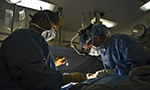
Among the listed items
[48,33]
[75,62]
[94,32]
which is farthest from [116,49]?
[75,62]

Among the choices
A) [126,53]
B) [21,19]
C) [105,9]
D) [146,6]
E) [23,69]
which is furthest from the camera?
[105,9]

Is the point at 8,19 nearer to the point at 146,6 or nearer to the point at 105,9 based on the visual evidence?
the point at 105,9

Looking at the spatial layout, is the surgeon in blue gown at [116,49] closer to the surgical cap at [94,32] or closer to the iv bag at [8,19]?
the surgical cap at [94,32]

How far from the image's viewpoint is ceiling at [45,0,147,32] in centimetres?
217

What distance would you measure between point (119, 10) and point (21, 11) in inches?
79.1

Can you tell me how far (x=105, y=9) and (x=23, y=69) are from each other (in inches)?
86.9

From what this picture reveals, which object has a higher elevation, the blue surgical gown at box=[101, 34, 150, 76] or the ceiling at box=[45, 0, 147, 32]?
the ceiling at box=[45, 0, 147, 32]

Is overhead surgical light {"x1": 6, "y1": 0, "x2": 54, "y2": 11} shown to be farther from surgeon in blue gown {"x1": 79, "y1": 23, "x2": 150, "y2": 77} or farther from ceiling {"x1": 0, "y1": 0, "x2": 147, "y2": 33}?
surgeon in blue gown {"x1": 79, "y1": 23, "x2": 150, "y2": 77}

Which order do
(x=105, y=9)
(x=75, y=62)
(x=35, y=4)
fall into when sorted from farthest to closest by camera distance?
(x=75, y=62) < (x=105, y=9) < (x=35, y=4)

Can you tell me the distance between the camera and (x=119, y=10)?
240cm

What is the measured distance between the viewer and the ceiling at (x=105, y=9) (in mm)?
2170

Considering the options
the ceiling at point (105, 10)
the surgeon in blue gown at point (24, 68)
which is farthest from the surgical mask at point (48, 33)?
the ceiling at point (105, 10)

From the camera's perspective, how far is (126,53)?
108 centimetres

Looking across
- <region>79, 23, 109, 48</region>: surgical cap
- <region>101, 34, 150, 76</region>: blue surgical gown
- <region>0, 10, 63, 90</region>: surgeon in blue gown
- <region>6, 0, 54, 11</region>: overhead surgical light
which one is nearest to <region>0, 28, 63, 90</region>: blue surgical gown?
<region>0, 10, 63, 90</region>: surgeon in blue gown
